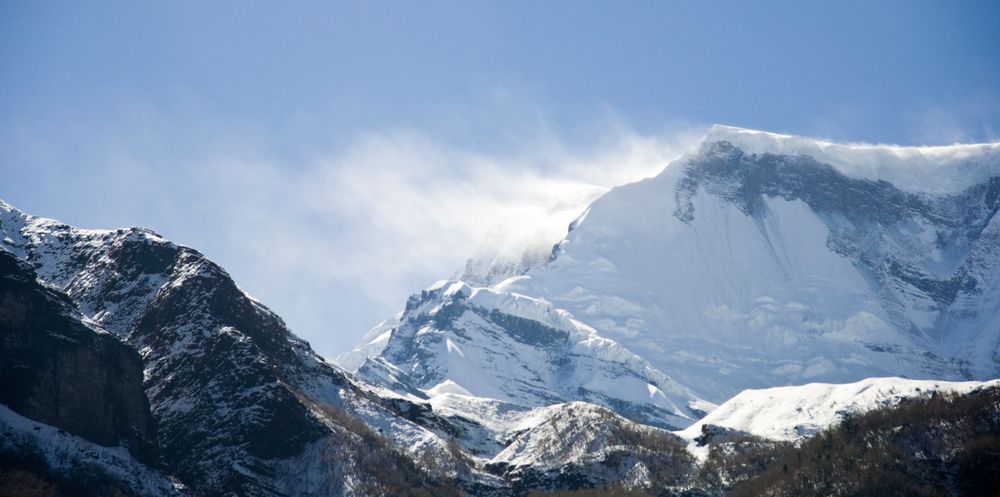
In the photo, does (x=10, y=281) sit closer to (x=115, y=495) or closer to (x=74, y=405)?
(x=74, y=405)

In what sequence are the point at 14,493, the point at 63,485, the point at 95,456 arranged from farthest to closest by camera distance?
1. the point at 95,456
2. the point at 63,485
3. the point at 14,493

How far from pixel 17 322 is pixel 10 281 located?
7.52 metres

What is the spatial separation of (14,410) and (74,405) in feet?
38.0

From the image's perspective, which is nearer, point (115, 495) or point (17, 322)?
point (115, 495)

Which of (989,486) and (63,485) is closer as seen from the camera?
(63,485)

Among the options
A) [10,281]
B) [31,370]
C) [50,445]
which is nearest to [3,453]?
[50,445]

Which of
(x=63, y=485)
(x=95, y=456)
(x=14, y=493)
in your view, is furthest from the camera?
(x=95, y=456)

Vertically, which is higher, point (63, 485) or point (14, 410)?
point (14, 410)

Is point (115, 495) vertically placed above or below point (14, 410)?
below

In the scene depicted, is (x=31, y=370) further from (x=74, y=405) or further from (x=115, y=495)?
(x=115, y=495)

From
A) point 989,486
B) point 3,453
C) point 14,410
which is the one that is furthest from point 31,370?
point 989,486

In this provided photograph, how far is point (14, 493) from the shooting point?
6501 inches

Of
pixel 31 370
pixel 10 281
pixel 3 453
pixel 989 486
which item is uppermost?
pixel 10 281

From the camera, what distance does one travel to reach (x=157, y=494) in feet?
636
